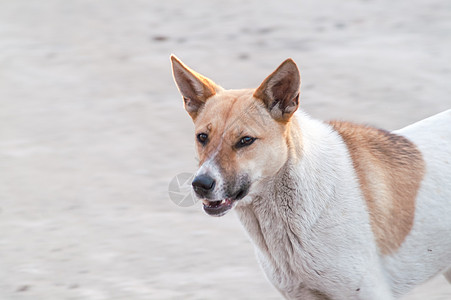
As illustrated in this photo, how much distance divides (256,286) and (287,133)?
1.66m

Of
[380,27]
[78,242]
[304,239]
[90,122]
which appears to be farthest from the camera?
[380,27]

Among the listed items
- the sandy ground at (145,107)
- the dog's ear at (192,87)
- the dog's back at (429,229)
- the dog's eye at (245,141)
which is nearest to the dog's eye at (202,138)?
the dog's eye at (245,141)

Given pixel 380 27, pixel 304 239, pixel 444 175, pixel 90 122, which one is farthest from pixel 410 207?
pixel 380 27

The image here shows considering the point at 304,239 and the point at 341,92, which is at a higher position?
the point at 304,239

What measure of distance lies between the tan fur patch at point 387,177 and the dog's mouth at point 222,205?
66 cm

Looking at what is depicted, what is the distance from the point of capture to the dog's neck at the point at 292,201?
3.40 m

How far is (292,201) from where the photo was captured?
3410mm

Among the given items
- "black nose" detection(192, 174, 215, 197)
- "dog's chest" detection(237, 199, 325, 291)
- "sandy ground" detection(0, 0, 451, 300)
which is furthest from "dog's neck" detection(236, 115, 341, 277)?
"sandy ground" detection(0, 0, 451, 300)

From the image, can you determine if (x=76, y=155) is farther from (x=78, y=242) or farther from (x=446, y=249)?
(x=446, y=249)

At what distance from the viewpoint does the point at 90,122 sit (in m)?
7.21

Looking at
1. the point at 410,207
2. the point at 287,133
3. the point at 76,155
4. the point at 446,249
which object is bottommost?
the point at 76,155

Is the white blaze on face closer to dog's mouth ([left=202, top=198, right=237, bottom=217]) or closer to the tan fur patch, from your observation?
dog's mouth ([left=202, top=198, right=237, bottom=217])

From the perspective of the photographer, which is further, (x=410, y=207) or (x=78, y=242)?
(x=78, y=242)

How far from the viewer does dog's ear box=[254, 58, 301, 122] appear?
3.34m
